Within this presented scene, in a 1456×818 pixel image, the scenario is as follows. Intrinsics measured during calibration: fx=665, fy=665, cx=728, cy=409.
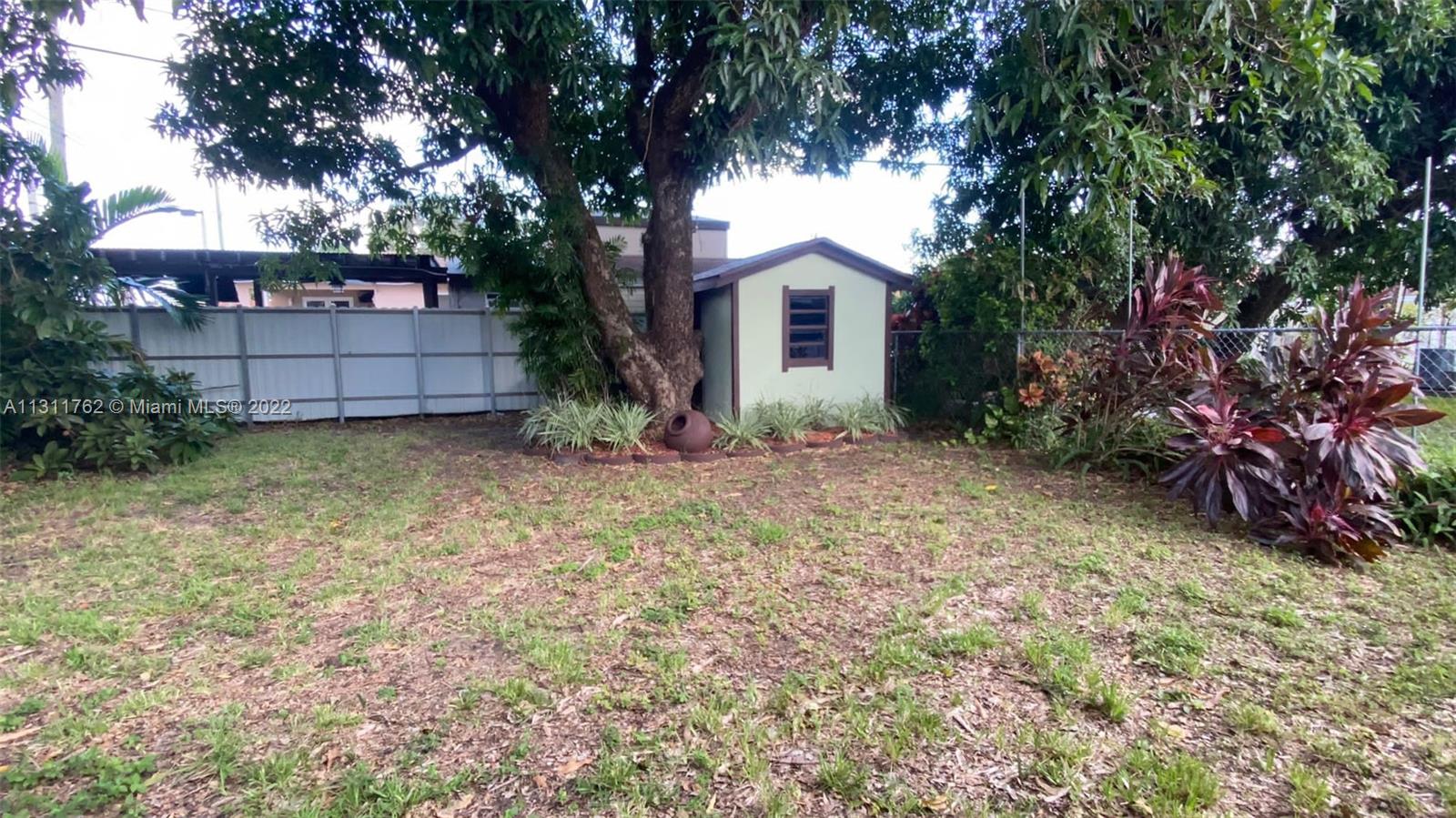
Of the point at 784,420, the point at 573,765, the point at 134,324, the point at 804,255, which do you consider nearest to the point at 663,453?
the point at 784,420

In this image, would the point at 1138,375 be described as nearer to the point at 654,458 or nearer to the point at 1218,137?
the point at 1218,137

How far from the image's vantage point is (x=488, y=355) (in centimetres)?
1044

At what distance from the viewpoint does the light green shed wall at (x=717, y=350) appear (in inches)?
319

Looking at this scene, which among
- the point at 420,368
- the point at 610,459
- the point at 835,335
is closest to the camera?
the point at 610,459

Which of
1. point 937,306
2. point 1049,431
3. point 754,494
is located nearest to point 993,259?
point 937,306

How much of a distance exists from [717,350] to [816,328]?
1285 mm

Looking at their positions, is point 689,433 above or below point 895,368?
below

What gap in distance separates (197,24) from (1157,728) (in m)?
8.59

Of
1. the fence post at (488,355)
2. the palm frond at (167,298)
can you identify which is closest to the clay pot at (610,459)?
the fence post at (488,355)

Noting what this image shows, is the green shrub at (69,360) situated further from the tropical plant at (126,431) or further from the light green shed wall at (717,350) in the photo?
the light green shed wall at (717,350)

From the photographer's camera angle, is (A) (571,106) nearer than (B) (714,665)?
No

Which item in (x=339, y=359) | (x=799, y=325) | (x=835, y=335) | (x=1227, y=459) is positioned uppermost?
(x=799, y=325)

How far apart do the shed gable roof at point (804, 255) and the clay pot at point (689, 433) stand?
182 cm

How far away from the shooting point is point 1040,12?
14.6 feet
